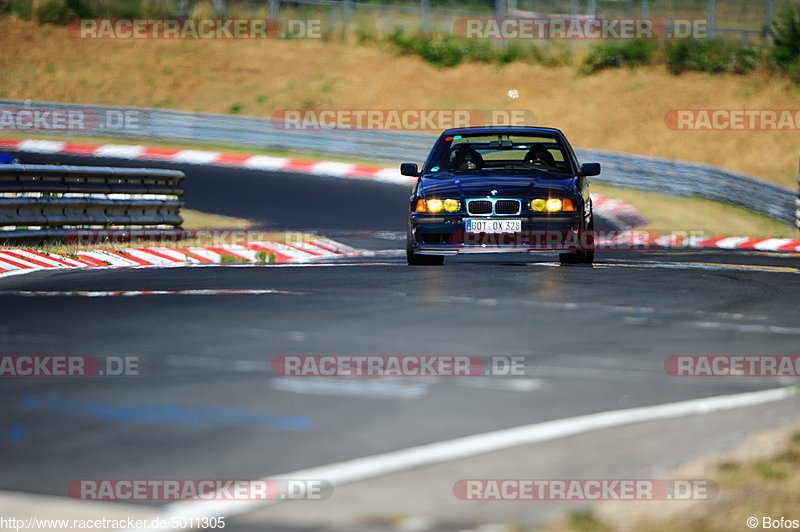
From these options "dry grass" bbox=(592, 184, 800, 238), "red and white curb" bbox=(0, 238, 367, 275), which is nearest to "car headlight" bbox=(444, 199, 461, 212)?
"red and white curb" bbox=(0, 238, 367, 275)

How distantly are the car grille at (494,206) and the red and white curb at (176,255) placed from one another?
345 cm

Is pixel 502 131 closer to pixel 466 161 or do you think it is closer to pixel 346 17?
pixel 466 161

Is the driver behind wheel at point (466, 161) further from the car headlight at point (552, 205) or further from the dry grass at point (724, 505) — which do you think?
the dry grass at point (724, 505)

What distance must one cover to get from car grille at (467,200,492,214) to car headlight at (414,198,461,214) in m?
0.11

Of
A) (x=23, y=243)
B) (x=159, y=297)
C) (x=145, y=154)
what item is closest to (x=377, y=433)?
(x=159, y=297)

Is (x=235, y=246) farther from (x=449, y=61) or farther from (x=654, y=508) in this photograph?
(x=449, y=61)

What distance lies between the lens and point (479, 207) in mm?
13117

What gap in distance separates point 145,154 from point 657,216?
1220cm

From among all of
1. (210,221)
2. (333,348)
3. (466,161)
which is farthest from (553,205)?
(210,221)

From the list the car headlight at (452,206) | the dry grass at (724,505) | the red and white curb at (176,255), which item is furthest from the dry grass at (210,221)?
the dry grass at (724,505)

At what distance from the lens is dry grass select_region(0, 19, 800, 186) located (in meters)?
34.4

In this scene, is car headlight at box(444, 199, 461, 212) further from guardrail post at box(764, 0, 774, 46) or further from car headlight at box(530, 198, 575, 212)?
guardrail post at box(764, 0, 774, 46)

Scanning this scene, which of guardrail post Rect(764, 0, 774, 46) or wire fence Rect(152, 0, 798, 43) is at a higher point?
wire fence Rect(152, 0, 798, 43)

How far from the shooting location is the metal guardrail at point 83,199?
14.9m
